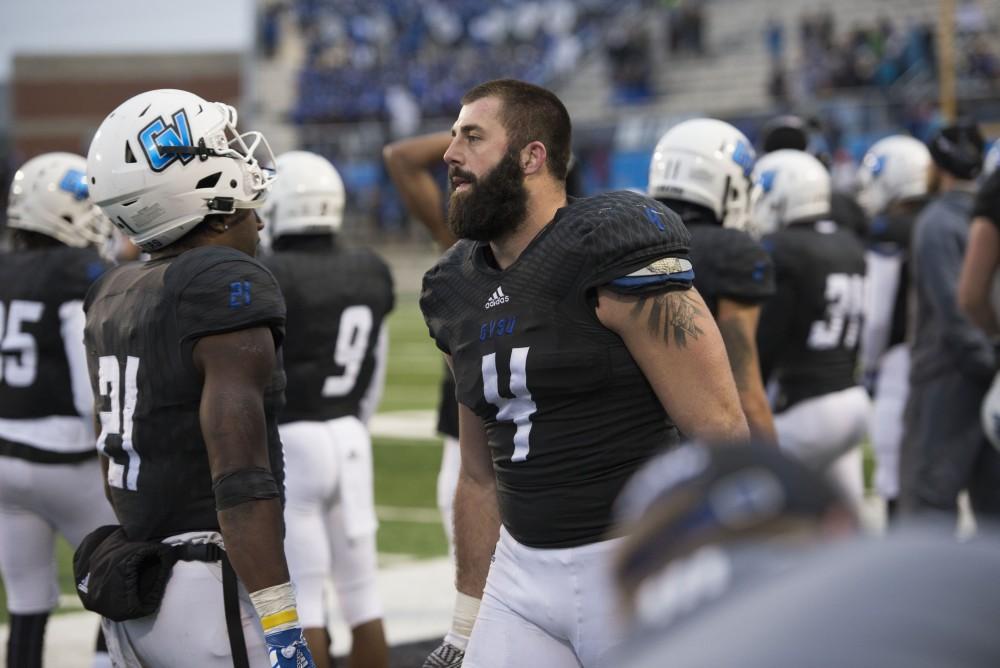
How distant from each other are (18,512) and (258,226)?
1887 millimetres

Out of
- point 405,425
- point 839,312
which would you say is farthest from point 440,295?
point 405,425

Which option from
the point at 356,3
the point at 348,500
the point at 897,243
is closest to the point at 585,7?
the point at 356,3

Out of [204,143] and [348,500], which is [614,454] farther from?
[348,500]

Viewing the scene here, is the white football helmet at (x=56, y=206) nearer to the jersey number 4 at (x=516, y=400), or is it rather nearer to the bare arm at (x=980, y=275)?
the jersey number 4 at (x=516, y=400)

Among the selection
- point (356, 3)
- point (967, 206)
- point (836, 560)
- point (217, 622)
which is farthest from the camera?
point (356, 3)

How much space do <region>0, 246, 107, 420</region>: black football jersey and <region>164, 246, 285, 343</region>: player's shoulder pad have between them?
176cm

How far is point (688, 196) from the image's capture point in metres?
4.51

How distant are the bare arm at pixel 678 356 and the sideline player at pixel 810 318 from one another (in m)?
2.87

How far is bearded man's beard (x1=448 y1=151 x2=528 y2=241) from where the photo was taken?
317cm

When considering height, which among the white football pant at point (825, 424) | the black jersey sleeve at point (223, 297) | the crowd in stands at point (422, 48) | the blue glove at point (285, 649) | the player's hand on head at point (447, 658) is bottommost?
the crowd in stands at point (422, 48)

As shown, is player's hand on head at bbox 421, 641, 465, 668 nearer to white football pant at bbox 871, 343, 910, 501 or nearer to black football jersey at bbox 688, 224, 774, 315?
black football jersey at bbox 688, 224, 774, 315

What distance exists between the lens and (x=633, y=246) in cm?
292

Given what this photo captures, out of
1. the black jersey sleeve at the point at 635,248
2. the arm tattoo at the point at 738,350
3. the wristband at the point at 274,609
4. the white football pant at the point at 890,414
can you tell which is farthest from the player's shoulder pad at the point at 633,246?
the white football pant at the point at 890,414

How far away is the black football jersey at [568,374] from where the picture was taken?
2.97m
